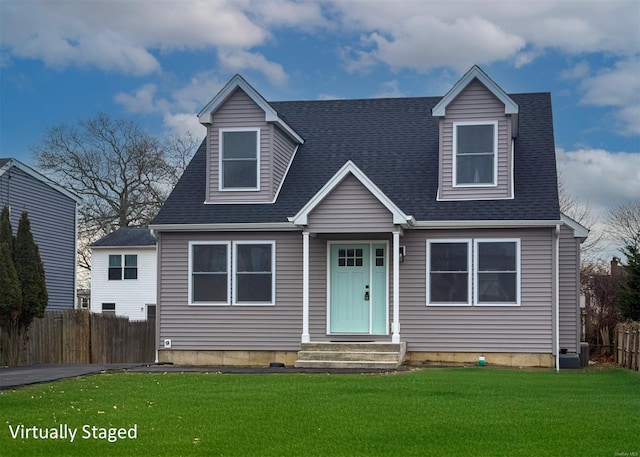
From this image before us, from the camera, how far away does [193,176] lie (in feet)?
72.5

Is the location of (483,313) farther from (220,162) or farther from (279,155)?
(220,162)

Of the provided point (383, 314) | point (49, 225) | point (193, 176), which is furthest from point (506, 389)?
point (49, 225)

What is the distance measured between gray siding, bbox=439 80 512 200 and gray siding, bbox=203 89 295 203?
3.90 meters

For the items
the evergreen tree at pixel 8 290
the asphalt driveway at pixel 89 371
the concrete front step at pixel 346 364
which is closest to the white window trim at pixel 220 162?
the asphalt driveway at pixel 89 371

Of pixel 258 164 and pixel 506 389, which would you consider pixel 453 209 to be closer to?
pixel 258 164

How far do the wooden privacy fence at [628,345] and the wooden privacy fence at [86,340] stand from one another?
40.9 ft

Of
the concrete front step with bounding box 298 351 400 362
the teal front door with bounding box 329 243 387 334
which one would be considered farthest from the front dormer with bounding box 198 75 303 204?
the concrete front step with bounding box 298 351 400 362

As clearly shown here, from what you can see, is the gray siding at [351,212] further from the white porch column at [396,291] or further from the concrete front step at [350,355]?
the concrete front step at [350,355]

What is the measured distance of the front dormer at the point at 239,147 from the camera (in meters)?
20.9

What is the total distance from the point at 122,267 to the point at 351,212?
2386 cm

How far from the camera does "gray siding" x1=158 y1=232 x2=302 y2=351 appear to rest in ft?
67.0

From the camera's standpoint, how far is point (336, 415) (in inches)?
428

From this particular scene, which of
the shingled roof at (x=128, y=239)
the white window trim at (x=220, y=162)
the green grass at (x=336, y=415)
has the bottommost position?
the green grass at (x=336, y=415)

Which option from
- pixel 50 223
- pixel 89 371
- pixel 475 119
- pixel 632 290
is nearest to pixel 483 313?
pixel 475 119
